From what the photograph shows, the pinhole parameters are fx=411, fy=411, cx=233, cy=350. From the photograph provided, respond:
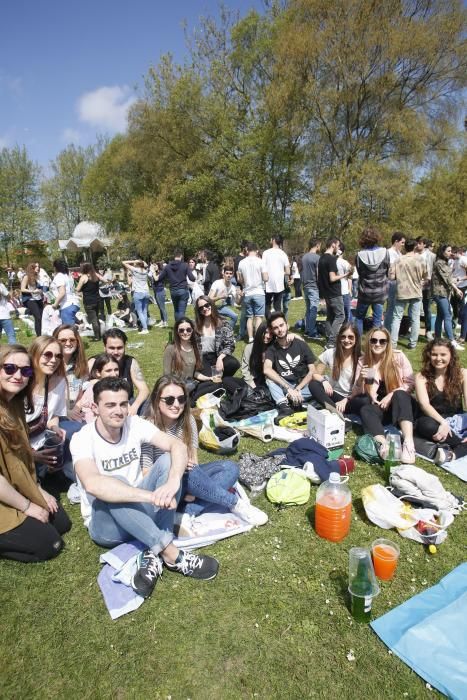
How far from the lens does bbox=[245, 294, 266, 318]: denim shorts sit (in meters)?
8.12

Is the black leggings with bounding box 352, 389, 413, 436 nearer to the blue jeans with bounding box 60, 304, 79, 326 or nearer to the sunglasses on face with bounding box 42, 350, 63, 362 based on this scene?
the sunglasses on face with bounding box 42, 350, 63, 362

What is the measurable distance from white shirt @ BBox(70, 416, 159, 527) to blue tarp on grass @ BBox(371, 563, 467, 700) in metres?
1.78

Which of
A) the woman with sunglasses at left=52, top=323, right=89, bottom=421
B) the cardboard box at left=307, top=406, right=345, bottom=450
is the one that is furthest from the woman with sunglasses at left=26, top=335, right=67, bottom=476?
the cardboard box at left=307, top=406, right=345, bottom=450

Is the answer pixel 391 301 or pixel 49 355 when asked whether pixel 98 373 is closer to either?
pixel 49 355

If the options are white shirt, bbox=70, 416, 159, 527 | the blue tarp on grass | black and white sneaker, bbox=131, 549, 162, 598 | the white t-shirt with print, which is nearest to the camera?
the blue tarp on grass

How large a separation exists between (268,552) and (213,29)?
2633cm

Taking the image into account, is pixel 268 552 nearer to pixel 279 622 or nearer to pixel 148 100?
pixel 279 622

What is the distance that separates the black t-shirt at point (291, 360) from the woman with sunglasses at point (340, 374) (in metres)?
0.22

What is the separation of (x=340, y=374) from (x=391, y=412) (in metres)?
0.80

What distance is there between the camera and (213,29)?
71.3ft

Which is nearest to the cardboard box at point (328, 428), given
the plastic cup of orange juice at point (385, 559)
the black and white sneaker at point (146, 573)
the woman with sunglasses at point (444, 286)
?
the plastic cup of orange juice at point (385, 559)

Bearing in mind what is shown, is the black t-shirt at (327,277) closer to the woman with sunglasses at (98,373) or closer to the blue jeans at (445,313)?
the blue jeans at (445,313)

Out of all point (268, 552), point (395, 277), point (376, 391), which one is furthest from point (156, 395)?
point (395, 277)

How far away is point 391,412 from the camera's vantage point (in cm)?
428
